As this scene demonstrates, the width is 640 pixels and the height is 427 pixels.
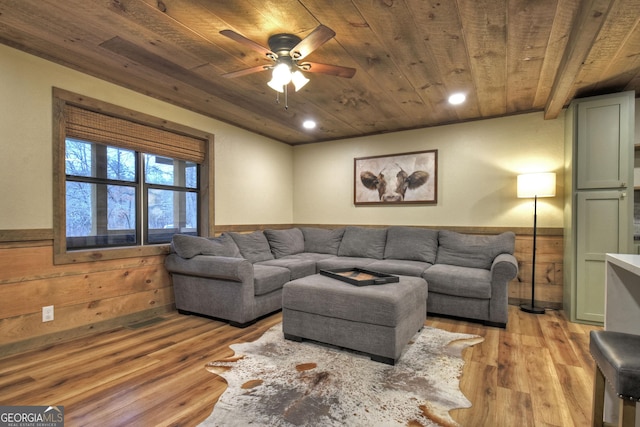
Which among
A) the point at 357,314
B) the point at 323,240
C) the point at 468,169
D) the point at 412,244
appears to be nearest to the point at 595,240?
the point at 468,169

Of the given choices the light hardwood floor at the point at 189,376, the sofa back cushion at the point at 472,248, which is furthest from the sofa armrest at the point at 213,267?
the sofa back cushion at the point at 472,248

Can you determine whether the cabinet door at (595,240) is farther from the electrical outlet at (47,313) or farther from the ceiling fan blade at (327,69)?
the electrical outlet at (47,313)

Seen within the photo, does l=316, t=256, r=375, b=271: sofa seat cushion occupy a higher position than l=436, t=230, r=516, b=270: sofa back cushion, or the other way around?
l=436, t=230, r=516, b=270: sofa back cushion

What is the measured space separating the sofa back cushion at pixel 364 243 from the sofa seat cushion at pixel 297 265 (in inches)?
25.0

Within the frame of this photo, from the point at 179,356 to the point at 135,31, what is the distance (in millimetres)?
2291

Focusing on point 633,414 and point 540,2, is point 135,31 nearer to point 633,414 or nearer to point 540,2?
point 540,2

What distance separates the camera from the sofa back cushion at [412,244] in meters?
3.91

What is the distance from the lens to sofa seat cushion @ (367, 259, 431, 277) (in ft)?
A: 11.3

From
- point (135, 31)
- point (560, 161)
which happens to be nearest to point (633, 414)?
point (135, 31)

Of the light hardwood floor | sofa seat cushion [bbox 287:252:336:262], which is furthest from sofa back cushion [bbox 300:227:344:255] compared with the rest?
the light hardwood floor

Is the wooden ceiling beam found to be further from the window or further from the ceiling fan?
the window

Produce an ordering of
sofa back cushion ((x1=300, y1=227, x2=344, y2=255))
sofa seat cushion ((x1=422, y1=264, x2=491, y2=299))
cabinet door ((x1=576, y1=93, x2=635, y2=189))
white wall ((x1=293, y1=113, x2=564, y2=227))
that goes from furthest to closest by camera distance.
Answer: sofa back cushion ((x1=300, y1=227, x2=344, y2=255)), white wall ((x1=293, y1=113, x2=564, y2=227)), sofa seat cushion ((x1=422, y1=264, x2=491, y2=299)), cabinet door ((x1=576, y1=93, x2=635, y2=189))

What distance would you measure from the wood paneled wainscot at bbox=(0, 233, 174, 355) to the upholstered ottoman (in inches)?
62.5

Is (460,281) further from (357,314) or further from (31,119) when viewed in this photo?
(31,119)
